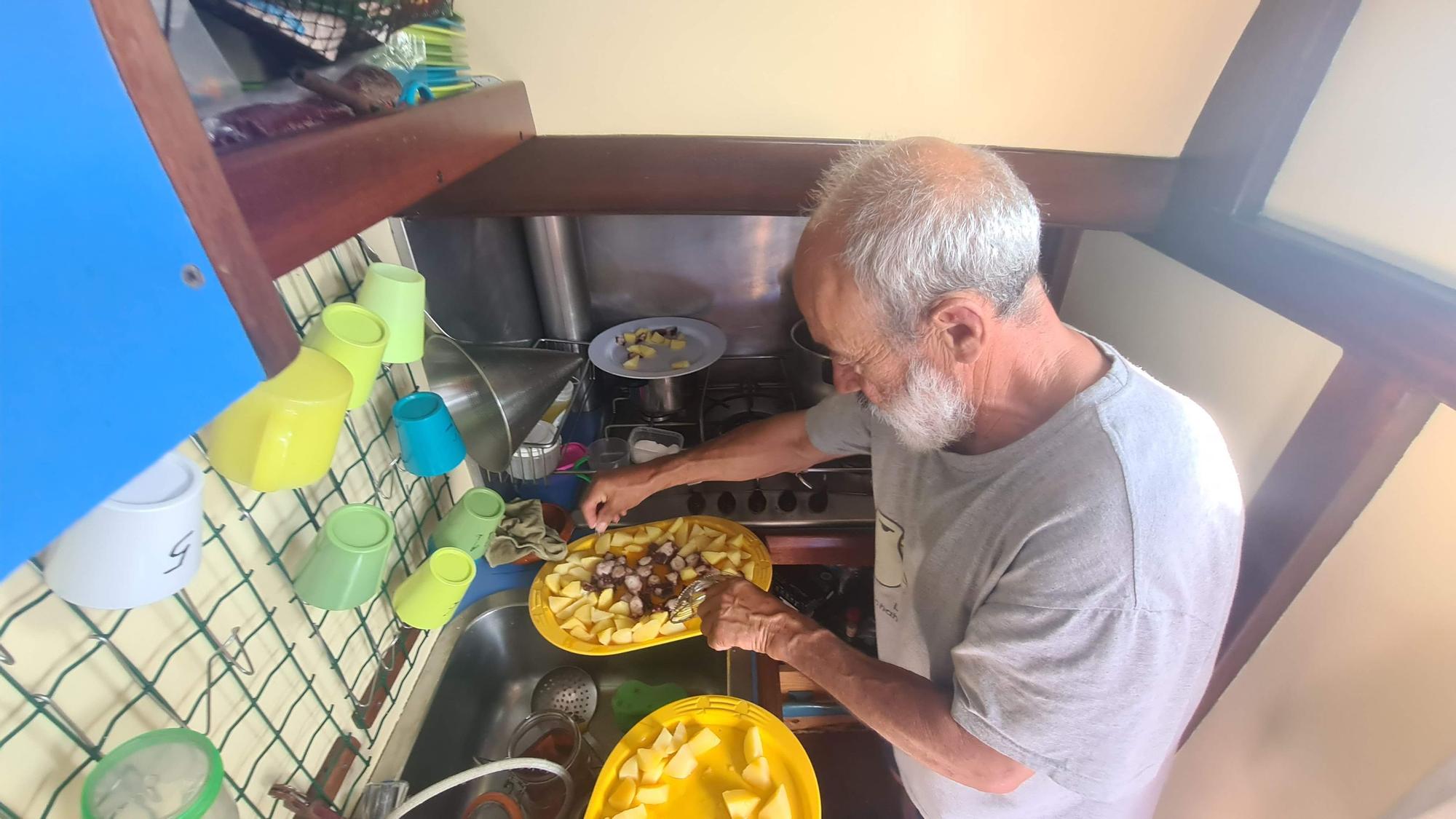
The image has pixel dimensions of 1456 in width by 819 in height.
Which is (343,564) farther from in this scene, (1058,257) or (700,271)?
(1058,257)

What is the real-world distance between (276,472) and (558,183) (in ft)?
2.29

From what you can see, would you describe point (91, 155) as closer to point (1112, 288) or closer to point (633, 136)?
point (633, 136)

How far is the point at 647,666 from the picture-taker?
126cm

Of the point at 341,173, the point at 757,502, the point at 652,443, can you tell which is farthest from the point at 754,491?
the point at 341,173

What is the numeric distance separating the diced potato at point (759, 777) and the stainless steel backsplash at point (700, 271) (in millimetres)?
1073

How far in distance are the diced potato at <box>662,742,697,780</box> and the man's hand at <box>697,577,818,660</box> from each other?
0.51 ft

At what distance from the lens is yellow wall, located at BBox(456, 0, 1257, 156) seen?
956 mm

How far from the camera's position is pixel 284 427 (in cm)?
51

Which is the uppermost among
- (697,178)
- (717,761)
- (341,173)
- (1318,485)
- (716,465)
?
(341,173)

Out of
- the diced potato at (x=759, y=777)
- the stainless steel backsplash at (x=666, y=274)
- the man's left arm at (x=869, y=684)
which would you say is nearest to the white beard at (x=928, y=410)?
the man's left arm at (x=869, y=684)

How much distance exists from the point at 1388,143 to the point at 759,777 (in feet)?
3.96

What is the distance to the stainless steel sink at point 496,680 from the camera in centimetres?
108

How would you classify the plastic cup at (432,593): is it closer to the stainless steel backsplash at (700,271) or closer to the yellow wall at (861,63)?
the yellow wall at (861,63)

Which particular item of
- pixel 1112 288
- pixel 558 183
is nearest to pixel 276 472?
pixel 558 183
